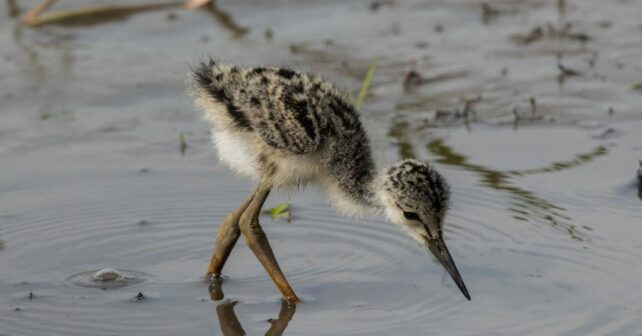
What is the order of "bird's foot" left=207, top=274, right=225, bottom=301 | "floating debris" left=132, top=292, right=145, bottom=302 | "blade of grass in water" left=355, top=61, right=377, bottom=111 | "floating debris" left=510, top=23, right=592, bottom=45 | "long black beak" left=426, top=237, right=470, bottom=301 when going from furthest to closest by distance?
"floating debris" left=510, top=23, right=592, bottom=45 → "blade of grass in water" left=355, top=61, right=377, bottom=111 → "bird's foot" left=207, top=274, right=225, bottom=301 → "floating debris" left=132, top=292, right=145, bottom=302 → "long black beak" left=426, top=237, right=470, bottom=301

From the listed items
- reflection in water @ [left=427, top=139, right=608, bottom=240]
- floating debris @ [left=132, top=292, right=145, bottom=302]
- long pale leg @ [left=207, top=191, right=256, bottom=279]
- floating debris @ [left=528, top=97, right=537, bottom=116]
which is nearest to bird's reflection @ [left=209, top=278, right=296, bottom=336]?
long pale leg @ [left=207, top=191, right=256, bottom=279]

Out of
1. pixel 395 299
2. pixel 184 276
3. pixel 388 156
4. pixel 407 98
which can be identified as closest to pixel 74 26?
pixel 407 98

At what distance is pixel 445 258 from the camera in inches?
216

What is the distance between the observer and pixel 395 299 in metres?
5.50

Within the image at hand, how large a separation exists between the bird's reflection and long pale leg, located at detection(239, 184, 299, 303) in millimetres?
67

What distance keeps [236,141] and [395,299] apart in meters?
0.99

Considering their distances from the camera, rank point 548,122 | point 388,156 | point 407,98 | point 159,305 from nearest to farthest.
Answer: point 159,305
point 388,156
point 548,122
point 407,98

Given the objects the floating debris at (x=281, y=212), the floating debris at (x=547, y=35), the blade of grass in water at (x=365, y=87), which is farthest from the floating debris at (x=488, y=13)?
the floating debris at (x=281, y=212)

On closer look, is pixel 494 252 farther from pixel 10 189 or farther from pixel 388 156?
pixel 10 189

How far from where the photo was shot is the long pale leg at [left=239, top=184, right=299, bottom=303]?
555 centimetres

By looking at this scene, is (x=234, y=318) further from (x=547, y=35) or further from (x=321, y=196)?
(x=547, y=35)

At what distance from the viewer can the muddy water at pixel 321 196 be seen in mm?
5438

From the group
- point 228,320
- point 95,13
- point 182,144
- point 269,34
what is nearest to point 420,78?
point 269,34

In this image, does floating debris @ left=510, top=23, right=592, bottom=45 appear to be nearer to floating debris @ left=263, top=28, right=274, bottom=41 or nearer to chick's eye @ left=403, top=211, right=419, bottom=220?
floating debris @ left=263, top=28, right=274, bottom=41
